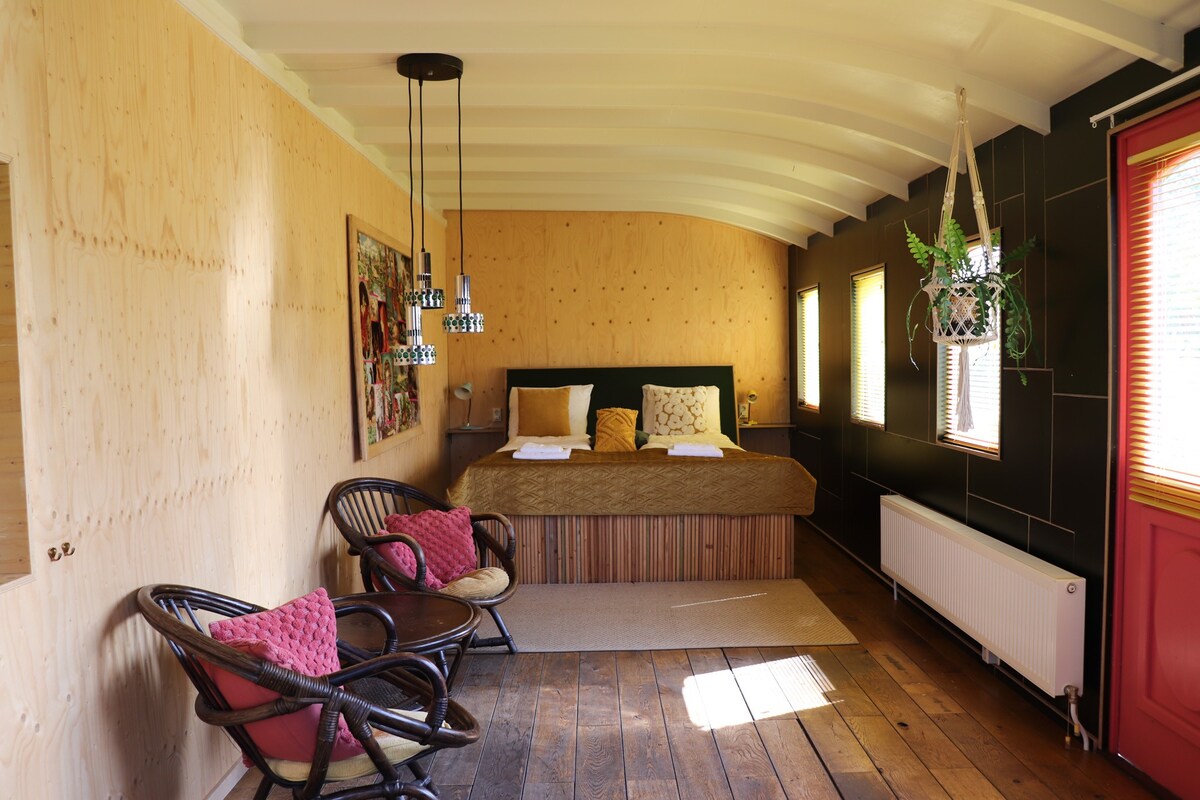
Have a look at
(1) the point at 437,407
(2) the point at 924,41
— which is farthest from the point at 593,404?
(2) the point at 924,41

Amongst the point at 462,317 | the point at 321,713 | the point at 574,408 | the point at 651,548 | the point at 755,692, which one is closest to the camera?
the point at 321,713

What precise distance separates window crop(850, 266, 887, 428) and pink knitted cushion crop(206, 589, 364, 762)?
150 inches

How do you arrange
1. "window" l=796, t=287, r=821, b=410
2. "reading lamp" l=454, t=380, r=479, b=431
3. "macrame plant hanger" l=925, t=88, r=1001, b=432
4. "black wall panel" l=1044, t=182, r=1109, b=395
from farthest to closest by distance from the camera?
"reading lamp" l=454, t=380, r=479, b=431 < "window" l=796, t=287, r=821, b=410 < "macrame plant hanger" l=925, t=88, r=1001, b=432 < "black wall panel" l=1044, t=182, r=1109, b=395

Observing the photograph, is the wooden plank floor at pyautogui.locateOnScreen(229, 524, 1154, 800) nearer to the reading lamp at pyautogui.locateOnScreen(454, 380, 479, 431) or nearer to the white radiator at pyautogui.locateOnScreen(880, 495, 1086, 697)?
the white radiator at pyautogui.locateOnScreen(880, 495, 1086, 697)

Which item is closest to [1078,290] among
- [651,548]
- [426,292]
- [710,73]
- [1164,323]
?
[1164,323]

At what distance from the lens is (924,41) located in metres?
3.11

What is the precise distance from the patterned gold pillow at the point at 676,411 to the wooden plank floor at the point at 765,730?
2.77 m

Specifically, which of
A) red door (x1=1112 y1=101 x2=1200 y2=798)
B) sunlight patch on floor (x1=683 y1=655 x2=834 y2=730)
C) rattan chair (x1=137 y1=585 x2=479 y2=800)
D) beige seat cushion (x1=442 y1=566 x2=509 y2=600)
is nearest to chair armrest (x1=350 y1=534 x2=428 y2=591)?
beige seat cushion (x1=442 y1=566 x2=509 y2=600)

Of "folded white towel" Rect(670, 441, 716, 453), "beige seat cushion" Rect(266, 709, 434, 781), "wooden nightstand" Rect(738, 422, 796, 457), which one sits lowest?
"beige seat cushion" Rect(266, 709, 434, 781)

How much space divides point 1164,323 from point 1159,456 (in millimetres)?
438

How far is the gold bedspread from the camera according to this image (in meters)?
5.22

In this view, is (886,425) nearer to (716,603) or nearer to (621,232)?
(716,603)

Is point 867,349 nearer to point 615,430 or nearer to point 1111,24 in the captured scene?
point 615,430

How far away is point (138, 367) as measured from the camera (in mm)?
2367
